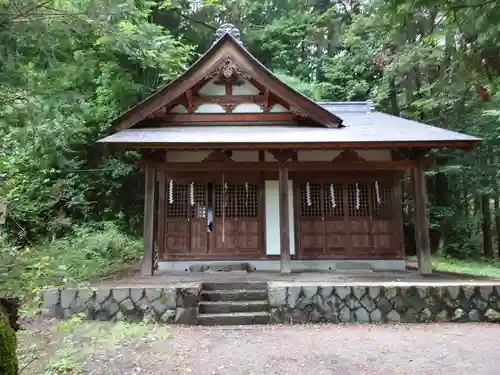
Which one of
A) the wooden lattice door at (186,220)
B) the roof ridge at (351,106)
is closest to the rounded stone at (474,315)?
the wooden lattice door at (186,220)

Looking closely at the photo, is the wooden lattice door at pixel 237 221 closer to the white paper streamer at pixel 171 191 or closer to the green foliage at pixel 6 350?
the white paper streamer at pixel 171 191

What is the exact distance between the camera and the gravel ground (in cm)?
390

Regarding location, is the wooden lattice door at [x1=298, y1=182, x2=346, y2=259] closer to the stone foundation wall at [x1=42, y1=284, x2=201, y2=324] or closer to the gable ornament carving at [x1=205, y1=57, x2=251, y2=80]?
the gable ornament carving at [x1=205, y1=57, x2=251, y2=80]

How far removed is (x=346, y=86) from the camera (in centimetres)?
1627

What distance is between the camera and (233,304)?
5.97 m

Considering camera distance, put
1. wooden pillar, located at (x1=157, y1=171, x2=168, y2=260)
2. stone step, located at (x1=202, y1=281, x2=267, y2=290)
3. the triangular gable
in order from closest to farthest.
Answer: stone step, located at (x1=202, y1=281, x2=267, y2=290) < the triangular gable < wooden pillar, located at (x1=157, y1=171, x2=168, y2=260)

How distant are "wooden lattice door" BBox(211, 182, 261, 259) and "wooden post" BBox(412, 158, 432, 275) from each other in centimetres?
353

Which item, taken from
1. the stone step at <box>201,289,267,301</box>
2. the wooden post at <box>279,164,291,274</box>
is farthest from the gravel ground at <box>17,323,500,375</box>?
the wooden post at <box>279,164,291,274</box>

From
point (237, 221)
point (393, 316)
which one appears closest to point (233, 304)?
point (393, 316)

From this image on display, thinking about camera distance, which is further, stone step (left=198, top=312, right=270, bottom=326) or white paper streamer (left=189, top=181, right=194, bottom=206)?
white paper streamer (left=189, top=181, right=194, bottom=206)

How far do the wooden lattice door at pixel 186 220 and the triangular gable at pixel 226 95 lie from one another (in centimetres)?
178

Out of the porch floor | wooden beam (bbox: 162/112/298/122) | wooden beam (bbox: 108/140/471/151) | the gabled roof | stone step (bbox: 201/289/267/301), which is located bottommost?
stone step (bbox: 201/289/267/301)

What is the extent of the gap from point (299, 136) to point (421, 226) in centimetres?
323

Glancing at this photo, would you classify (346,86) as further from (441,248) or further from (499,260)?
(499,260)
